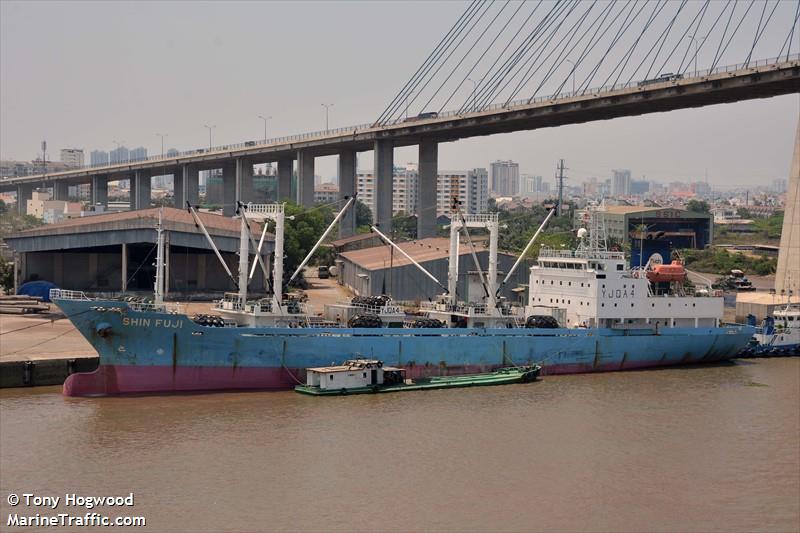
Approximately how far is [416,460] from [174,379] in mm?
9959

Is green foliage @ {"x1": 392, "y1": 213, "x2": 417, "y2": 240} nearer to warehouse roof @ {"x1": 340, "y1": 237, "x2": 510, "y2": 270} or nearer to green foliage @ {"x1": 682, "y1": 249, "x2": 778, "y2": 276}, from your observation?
green foliage @ {"x1": 682, "y1": 249, "x2": 778, "y2": 276}

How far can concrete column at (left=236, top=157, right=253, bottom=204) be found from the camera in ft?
310

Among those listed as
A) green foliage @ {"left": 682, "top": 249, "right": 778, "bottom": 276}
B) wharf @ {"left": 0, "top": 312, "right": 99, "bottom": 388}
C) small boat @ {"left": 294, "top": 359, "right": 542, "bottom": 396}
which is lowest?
small boat @ {"left": 294, "top": 359, "right": 542, "bottom": 396}

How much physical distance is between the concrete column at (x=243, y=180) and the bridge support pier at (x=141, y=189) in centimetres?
1784

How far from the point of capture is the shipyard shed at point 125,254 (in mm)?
44469

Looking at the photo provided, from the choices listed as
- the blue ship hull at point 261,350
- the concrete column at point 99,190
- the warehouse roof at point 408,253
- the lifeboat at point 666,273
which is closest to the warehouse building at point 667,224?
the warehouse roof at point 408,253

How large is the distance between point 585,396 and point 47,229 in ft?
87.7

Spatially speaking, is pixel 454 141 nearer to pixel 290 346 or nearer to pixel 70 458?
pixel 290 346

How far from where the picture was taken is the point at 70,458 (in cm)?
2300

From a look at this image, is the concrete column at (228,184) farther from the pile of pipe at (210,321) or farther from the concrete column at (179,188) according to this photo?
the pile of pipe at (210,321)

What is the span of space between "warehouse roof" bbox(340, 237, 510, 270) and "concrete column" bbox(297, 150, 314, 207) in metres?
23.4

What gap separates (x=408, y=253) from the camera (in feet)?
171

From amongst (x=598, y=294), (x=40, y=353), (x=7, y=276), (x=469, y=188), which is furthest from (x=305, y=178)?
(x=469, y=188)

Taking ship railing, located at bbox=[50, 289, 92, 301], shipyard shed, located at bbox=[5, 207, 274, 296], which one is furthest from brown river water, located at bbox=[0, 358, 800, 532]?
shipyard shed, located at bbox=[5, 207, 274, 296]
